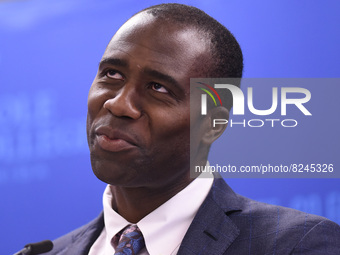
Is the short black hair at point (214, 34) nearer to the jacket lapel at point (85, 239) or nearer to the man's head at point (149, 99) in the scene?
the man's head at point (149, 99)

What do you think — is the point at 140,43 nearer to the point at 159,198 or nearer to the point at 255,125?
the point at 159,198

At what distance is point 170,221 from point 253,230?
0.30 m

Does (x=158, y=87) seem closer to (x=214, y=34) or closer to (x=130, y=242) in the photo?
(x=214, y=34)

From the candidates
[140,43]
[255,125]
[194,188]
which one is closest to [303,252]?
[194,188]

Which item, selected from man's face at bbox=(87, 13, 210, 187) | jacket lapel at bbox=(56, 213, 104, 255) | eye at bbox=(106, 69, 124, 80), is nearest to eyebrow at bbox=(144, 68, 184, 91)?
man's face at bbox=(87, 13, 210, 187)

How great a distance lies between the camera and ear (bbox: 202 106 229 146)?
1928 millimetres

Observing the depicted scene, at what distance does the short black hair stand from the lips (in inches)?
16.0

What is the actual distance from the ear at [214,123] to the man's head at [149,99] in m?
0.03

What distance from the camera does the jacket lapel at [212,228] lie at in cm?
176

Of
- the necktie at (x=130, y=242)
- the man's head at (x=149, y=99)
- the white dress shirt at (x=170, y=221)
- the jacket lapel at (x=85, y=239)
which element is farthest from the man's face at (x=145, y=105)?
the jacket lapel at (x=85, y=239)

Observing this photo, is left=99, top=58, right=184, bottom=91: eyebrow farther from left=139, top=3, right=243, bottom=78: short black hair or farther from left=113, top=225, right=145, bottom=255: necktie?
left=113, top=225, right=145, bottom=255: necktie

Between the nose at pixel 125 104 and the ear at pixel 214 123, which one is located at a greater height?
the nose at pixel 125 104

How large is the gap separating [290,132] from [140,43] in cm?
144

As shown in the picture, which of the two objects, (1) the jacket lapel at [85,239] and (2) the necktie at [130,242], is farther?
(1) the jacket lapel at [85,239]
